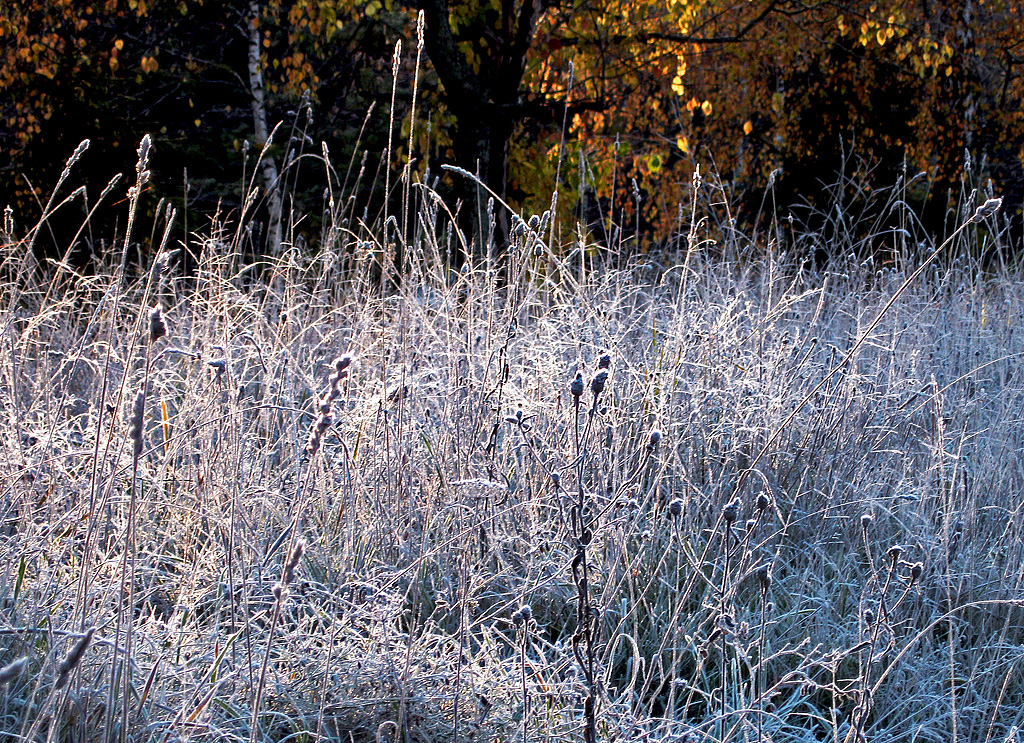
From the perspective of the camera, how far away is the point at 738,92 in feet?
31.2

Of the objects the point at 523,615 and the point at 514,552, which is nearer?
the point at 523,615

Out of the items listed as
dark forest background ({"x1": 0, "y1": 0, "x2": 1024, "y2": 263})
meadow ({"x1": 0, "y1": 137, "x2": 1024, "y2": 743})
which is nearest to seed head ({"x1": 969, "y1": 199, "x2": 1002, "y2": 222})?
meadow ({"x1": 0, "y1": 137, "x2": 1024, "y2": 743})

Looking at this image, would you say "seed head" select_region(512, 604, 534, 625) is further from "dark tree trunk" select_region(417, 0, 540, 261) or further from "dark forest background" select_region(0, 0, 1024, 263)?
"dark tree trunk" select_region(417, 0, 540, 261)

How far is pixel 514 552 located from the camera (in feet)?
6.07

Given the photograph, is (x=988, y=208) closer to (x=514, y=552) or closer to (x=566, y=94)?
(x=514, y=552)

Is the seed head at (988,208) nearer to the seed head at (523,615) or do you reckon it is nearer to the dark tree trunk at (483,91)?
the seed head at (523,615)

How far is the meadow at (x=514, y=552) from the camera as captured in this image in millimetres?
1276

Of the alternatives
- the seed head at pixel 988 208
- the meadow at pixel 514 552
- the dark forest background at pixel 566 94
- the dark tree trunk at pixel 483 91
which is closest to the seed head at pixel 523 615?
the meadow at pixel 514 552

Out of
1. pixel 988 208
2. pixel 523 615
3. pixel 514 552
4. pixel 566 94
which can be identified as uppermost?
pixel 566 94

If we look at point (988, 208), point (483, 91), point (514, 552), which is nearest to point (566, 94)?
point (483, 91)

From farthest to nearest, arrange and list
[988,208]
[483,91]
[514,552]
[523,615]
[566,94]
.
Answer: [483,91] < [566,94] < [514,552] < [523,615] < [988,208]

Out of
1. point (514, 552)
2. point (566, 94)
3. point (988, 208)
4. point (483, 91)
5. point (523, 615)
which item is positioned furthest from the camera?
point (483, 91)

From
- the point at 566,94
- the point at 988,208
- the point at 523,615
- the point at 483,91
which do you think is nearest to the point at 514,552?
the point at 523,615

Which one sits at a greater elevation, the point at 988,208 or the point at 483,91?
the point at 483,91
